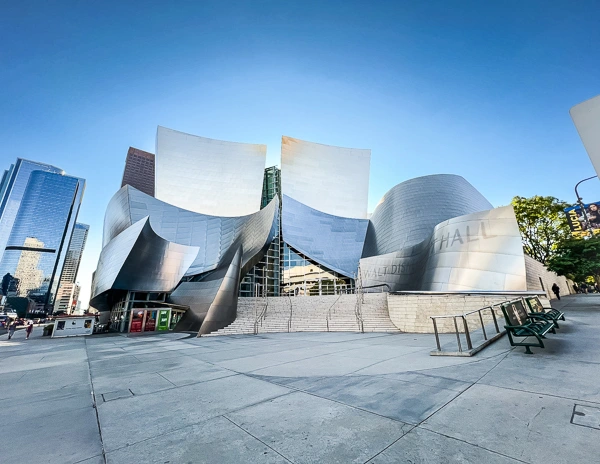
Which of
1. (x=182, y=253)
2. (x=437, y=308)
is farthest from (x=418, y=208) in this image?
(x=182, y=253)

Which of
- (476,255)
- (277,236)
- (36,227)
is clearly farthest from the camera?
(36,227)

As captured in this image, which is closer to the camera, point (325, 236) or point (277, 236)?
point (277, 236)

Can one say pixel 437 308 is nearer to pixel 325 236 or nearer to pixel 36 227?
pixel 325 236

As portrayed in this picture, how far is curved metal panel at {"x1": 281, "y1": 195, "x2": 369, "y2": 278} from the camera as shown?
33438 millimetres

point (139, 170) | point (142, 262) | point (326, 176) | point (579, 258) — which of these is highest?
point (139, 170)

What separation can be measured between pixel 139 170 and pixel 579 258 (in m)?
122

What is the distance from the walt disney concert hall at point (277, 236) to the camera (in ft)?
50.6

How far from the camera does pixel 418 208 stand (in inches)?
1187

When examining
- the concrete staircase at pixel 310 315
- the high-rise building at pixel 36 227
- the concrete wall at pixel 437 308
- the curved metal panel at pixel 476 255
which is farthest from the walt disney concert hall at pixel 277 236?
the high-rise building at pixel 36 227

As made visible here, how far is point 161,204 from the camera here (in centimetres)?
3147

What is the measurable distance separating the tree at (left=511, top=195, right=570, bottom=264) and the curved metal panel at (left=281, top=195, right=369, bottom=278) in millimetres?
18126

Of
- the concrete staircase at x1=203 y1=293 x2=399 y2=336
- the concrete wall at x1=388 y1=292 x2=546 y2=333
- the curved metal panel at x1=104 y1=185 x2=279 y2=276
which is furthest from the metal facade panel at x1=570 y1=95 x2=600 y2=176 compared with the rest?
the curved metal panel at x1=104 y1=185 x2=279 y2=276

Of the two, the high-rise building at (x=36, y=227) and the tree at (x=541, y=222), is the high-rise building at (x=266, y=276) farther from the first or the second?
the high-rise building at (x=36, y=227)

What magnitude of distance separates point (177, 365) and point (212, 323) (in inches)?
365
